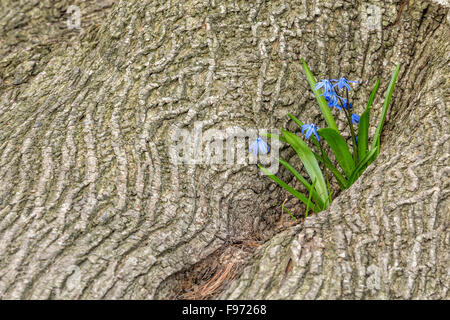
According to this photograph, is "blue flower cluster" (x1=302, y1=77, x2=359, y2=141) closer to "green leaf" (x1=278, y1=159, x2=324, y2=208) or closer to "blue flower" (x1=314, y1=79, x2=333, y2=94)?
"blue flower" (x1=314, y1=79, x2=333, y2=94)

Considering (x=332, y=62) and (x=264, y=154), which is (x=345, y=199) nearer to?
(x=264, y=154)

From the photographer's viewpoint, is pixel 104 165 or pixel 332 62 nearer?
pixel 104 165

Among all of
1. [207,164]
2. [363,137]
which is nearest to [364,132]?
[363,137]

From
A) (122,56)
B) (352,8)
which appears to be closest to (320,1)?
(352,8)

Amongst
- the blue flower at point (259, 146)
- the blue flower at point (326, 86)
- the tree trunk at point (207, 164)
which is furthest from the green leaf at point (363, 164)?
the blue flower at point (259, 146)

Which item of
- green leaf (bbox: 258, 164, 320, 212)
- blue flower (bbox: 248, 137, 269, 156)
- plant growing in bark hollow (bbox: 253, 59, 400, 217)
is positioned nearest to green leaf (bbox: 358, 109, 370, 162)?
plant growing in bark hollow (bbox: 253, 59, 400, 217)

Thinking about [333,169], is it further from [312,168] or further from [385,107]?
[385,107]
